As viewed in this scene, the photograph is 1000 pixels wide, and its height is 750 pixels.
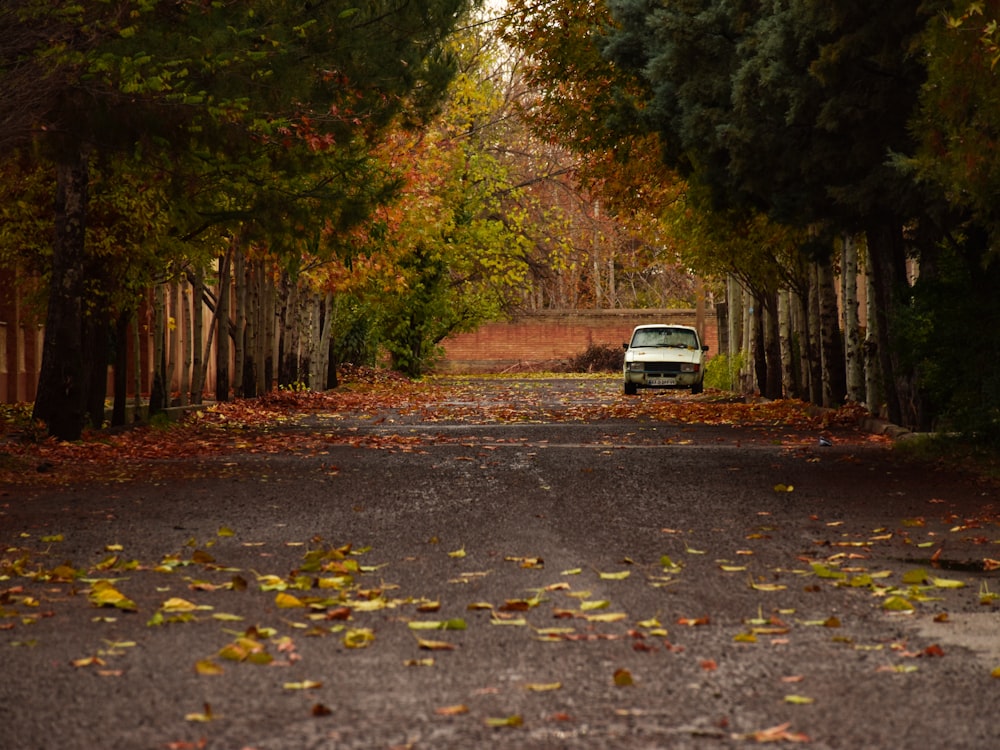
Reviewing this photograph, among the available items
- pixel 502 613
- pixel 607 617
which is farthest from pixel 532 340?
pixel 607 617

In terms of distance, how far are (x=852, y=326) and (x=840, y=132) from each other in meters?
5.57

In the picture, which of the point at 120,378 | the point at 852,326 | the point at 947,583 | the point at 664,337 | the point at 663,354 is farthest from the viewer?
the point at 664,337

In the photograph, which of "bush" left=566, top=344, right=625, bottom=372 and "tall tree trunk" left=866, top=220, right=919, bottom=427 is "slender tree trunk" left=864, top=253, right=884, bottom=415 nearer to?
"tall tree trunk" left=866, top=220, right=919, bottom=427

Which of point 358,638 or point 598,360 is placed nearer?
point 358,638

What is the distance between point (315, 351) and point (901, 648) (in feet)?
117

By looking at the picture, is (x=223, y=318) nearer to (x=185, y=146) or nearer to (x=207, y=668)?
(x=185, y=146)

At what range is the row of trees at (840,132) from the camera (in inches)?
553

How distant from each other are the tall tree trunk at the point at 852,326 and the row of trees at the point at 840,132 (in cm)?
14

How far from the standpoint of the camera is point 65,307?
19000 millimetres

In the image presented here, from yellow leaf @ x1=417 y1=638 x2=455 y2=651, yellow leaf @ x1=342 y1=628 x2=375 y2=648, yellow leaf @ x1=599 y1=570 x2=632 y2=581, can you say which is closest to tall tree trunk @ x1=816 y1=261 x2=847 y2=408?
yellow leaf @ x1=599 y1=570 x2=632 y2=581

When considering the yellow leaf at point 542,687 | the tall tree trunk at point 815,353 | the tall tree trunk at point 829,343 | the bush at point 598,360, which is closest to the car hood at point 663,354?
the tall tree trunk at point 815,353

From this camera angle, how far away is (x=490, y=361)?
68000 mm

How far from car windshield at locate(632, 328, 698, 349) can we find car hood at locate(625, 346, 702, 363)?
42cm

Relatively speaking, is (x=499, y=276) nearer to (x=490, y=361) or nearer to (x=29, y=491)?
(x=490, y=361)
